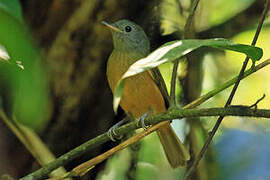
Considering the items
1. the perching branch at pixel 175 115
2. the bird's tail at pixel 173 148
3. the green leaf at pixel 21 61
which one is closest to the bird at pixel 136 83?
the bird's tail at pixel 173 148

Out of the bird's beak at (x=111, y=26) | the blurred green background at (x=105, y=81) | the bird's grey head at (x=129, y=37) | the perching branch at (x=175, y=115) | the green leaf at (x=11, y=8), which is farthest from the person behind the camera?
the bird's grey head at (x=129, y=37)

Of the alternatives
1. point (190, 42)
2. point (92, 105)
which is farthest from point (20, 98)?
point (92, 105)

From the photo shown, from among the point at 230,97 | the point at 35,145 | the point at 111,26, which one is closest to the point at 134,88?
the point at 111,26

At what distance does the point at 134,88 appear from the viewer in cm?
305

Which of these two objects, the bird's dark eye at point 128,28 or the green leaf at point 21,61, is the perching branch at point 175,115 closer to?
the green leaf at point 21,61

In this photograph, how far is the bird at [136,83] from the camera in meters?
2.99

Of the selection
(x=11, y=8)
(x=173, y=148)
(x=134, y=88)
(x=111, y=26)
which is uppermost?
(x=11, y=8)

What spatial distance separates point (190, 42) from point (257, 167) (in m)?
2.43

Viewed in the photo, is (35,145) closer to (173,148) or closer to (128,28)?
(173,148)

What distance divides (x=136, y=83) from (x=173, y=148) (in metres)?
0.46

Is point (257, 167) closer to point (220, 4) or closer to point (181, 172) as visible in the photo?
point (181, 172)

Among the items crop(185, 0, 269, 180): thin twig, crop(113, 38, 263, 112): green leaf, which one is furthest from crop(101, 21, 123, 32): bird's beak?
crop(113, 38, 263, 112): green leaf

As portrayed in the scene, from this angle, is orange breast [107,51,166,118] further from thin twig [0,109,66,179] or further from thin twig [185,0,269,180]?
thin twig [185,0,269,180]

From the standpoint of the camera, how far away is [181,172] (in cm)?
345
